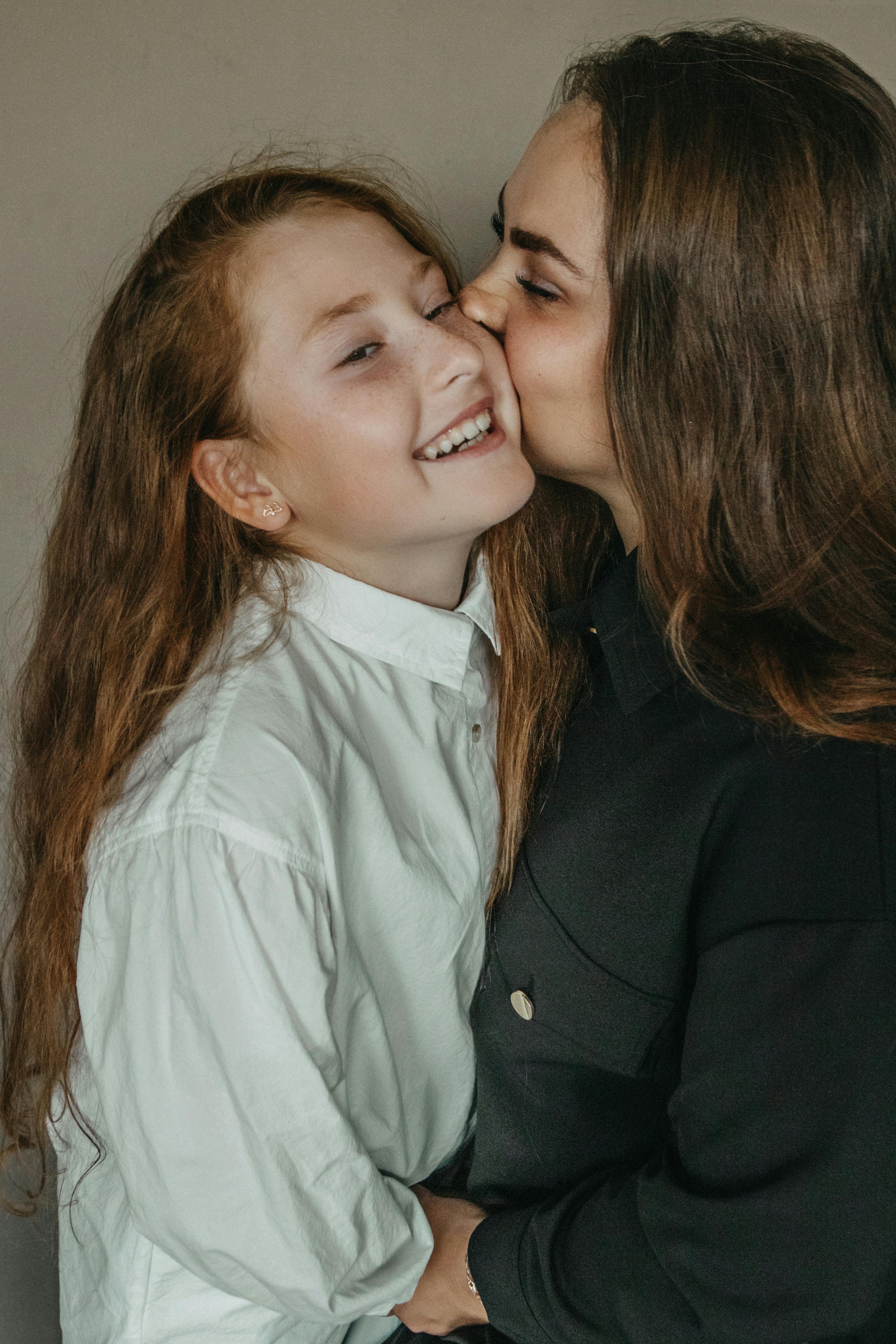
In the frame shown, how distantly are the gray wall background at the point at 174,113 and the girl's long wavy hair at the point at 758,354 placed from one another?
455mm

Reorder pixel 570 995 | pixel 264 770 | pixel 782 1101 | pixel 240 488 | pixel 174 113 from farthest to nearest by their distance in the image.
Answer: pixel 174 113 → pixel 240 488 → pixel 570 995 → pixel 264 770 → pixel 782 1101

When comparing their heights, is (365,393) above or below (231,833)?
above

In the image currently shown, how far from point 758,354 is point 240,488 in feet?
1.87

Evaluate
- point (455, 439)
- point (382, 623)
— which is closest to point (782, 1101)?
point (382, 623)

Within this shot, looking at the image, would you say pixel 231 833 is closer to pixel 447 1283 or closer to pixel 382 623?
pixel 382 623

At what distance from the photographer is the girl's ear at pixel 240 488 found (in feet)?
3.88

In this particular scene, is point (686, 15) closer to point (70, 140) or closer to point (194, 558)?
point (70, 140)

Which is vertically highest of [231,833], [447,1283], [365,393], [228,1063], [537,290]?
[537,290]

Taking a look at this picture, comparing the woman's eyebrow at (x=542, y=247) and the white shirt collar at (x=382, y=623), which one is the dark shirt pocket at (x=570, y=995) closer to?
the white shirt collar at (x=382, y=623)

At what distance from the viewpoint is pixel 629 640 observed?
3.70 ft

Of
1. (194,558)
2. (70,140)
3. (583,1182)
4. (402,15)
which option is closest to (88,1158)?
(583,1182)

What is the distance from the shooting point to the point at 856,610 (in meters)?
1.05

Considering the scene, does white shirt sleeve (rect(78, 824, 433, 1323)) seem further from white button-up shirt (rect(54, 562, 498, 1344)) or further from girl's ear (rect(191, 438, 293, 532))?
girl's ear (rect(191, 438, 293, 532))

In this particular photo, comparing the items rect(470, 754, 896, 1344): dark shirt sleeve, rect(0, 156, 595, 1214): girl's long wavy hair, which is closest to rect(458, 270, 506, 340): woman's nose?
rect(0, 156, 595, 1214): girl's long wavy hair
